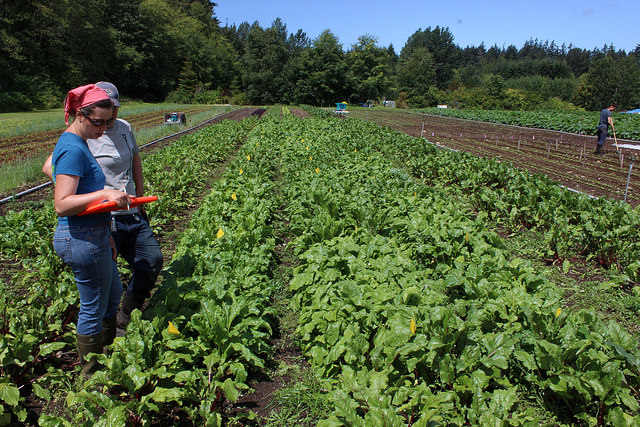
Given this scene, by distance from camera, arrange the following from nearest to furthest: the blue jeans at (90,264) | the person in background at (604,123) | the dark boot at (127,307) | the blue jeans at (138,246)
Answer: the blue jeans at (90,264)
the blue jeans at (138,246)
the dark boot at (127,307)
the person in background at (604,123)

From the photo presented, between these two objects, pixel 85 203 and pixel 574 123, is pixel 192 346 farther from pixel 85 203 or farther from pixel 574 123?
pixel 574 123

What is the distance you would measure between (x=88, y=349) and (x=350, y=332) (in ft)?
6.15

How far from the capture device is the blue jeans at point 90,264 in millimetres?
2492

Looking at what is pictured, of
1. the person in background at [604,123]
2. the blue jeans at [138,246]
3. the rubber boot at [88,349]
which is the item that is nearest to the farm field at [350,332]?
the rubber boot at [88,349]

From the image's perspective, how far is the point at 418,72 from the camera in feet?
267

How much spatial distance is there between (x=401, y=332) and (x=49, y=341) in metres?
2.87

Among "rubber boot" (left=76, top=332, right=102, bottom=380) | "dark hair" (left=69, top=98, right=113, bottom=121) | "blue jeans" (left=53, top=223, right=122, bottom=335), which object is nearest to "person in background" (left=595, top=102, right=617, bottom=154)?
"dark hair" (left=69, top=98, right=113, bottom=121)

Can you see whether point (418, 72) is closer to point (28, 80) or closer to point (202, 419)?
point (28, 80)

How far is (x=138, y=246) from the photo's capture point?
10.8 ft

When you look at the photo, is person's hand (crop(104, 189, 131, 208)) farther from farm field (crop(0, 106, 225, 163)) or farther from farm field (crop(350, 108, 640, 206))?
farm field (crop(0, 106, 225, 163))

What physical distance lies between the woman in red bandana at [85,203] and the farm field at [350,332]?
1.12 ft

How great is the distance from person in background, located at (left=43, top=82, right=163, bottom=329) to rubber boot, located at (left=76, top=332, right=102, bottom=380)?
0.68m

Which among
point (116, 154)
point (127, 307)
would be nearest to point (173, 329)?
point (127, 307)

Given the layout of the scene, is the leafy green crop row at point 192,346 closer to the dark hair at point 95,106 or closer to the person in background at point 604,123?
the dark hair at point 95,106
